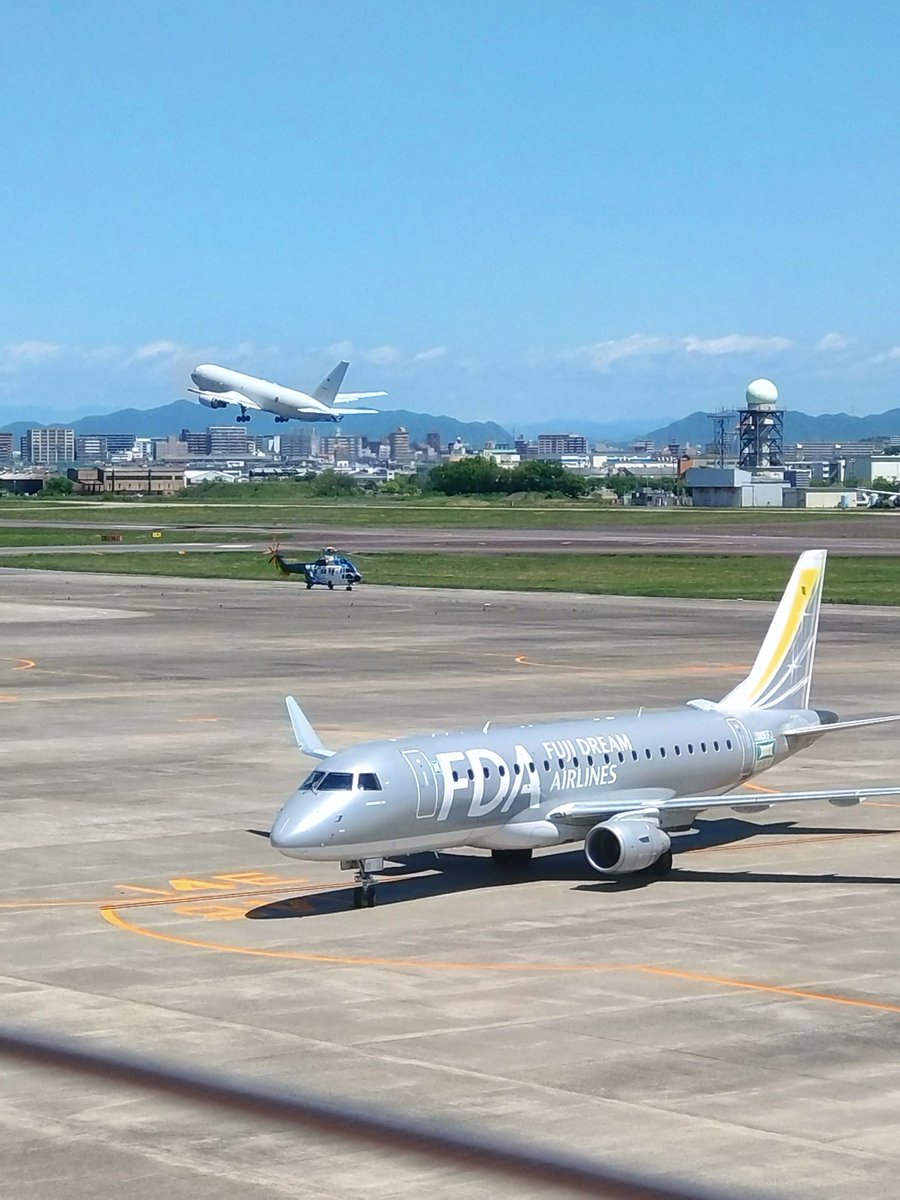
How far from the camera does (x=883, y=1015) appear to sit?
27.5 meters

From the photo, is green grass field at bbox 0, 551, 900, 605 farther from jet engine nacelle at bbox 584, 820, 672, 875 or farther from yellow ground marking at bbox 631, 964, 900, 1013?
yellow ground marking at bbox 631, 964, 900, 1013

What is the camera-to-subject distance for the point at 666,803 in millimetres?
37531

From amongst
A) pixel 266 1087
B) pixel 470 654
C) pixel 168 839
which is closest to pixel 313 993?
pixel 266 1087

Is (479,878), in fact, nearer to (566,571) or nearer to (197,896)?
(197,896)

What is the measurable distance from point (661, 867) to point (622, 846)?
2.34m

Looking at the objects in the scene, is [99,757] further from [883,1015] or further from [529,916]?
[883,1015]

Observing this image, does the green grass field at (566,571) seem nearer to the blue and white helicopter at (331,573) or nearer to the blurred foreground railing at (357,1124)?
the blue and white helicopter at (331,573)

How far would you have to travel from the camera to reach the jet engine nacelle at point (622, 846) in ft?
117

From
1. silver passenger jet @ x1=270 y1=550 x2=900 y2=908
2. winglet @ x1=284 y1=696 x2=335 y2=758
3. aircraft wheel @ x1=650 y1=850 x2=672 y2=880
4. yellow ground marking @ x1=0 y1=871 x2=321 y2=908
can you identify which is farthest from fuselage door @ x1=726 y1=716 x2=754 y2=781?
yellow ground marking @ x1=0 y1=871 x2=321 y2=908

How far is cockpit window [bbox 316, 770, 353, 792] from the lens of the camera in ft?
109

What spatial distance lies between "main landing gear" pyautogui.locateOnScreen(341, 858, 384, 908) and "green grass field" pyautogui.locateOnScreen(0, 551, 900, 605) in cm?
7532

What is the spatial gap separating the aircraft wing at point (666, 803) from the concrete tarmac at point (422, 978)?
1412mm

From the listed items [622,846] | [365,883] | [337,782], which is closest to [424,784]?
[337,782]

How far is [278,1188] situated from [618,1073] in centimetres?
567
